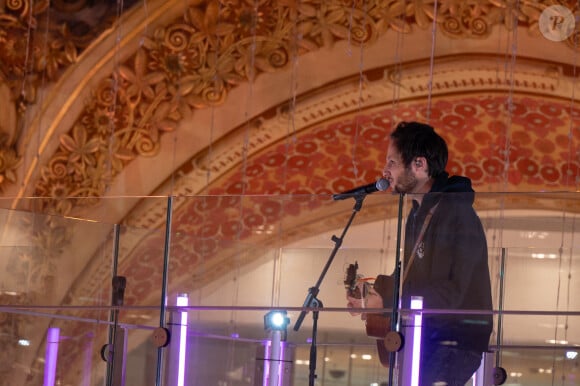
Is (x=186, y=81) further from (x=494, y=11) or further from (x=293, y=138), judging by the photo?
(x=494, y=11)

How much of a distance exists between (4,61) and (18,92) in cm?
19

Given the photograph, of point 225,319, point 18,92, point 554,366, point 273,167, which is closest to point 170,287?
point 225,319

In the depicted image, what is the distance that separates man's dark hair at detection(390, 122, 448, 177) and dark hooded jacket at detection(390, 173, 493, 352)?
0.23 m

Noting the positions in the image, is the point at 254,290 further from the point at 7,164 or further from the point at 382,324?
the point at 7,164

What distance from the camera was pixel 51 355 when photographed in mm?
3771

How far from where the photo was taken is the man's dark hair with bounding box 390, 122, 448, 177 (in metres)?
3.38

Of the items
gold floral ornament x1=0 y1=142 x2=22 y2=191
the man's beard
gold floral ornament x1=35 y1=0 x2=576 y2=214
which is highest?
gold floral ornament x1=35 y1=0 x2=576 y2=214

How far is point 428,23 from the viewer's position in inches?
263

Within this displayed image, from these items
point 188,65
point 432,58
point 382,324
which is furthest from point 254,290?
point 188,65

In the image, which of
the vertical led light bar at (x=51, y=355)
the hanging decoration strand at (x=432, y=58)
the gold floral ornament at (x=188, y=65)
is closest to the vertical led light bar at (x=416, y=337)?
the vertical led light bar at (x=51, y=355)

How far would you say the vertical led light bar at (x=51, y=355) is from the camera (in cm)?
374

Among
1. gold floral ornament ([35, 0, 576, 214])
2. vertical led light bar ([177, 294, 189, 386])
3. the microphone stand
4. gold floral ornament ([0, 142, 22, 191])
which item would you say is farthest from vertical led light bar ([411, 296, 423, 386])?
gold floral ornament ([0, 142, 22, 191])

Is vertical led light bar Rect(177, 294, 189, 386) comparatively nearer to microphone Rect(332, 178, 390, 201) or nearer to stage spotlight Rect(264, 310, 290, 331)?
stage spotlight Rect(264, 310, 290, 331)

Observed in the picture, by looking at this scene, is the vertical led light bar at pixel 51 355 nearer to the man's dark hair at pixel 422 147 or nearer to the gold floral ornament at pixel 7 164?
the man's dark hair at pixel 422 147
